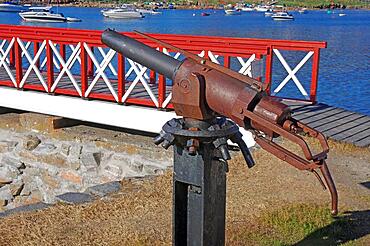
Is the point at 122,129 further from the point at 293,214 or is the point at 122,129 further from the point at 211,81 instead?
the point at 211,81

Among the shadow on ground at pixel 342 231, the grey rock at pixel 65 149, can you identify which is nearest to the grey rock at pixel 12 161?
the grey rock at pixel 65 149

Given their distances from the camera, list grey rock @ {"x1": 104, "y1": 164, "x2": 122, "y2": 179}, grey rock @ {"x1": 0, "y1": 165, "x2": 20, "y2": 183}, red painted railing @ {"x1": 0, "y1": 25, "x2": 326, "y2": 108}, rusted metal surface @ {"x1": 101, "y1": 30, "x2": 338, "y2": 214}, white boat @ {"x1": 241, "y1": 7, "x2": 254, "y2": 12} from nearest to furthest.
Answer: rusted metal surface @ {"x1": 101, "y1": 30, "x2": 338, "y2": 214}, red painted railing @ {"x1": 0, "y1": 25, "x2": 326, "y2": 108}, grey rock @ {"x1": 104, "y1": 164, "x2": 122, "y2": 179}, grey rock @ {"x1": 0, "y1": 165, "x2": 20, "y2": 183}, white boat @ {"x1": 241, "y1": 7, "x2": 254, "y2": 12}

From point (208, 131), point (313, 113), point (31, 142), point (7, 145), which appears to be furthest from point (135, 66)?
point (208, 131)

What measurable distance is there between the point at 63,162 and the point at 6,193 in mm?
1710

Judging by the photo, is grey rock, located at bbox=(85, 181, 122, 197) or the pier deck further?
the pier deck

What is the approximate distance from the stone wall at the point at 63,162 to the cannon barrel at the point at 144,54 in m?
6.22

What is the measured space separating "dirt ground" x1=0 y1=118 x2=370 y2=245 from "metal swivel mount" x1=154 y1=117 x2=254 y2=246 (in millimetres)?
1946

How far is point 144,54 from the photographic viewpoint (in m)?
3.97

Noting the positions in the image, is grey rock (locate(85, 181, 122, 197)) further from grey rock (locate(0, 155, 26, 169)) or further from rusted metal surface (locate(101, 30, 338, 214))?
grey rock (locate(0, 155, 26, 169))

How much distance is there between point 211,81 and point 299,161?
0.69 m

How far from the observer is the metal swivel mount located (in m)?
3.75

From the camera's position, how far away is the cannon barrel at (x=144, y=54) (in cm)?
383

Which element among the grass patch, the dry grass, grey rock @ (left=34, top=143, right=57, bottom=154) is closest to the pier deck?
the dry grass

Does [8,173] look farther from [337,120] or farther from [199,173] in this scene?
[199,173]
